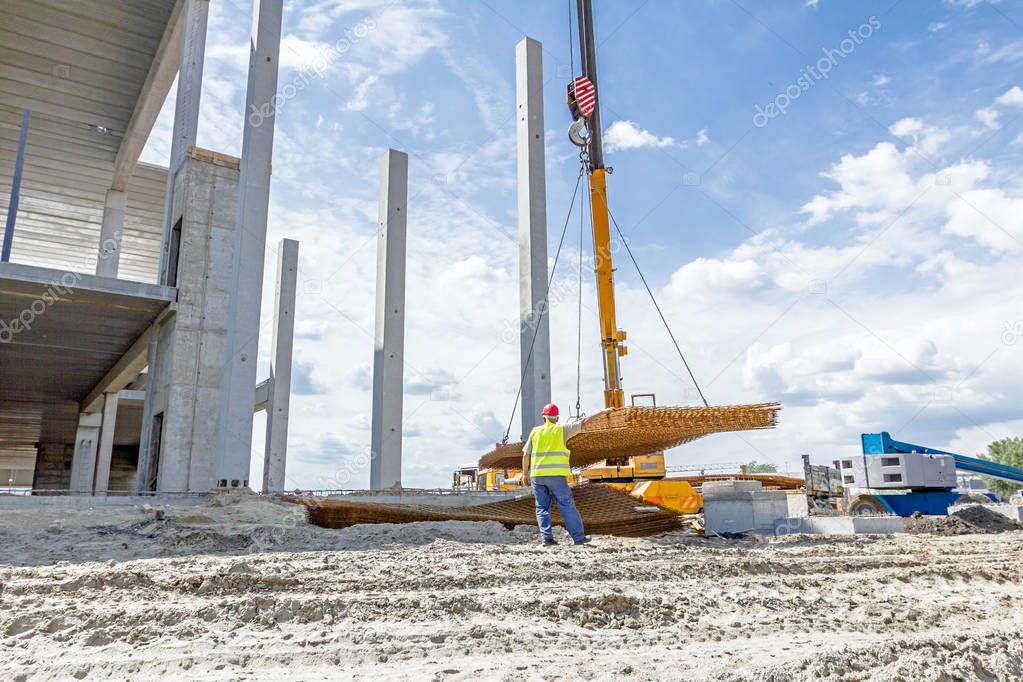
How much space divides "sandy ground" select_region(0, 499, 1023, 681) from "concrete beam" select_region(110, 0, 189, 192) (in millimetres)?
12908

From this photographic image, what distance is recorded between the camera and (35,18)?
15422mm

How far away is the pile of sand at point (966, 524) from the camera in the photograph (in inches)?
448

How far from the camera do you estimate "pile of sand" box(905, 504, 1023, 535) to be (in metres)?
11.4

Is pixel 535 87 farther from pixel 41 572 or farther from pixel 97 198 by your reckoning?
pixel 97 198

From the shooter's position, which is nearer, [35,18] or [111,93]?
[35,18]

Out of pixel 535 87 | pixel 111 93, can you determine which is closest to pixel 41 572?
pixel 535 87

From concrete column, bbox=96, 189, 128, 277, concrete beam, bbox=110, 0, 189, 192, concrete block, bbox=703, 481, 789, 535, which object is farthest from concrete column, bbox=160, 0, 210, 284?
concrete block, bbox=703, 481, 789, 535

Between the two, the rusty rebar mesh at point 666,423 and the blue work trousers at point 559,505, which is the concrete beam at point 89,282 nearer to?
the rusty rebar mesh at point 666,423

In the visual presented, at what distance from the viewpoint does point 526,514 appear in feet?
30.6

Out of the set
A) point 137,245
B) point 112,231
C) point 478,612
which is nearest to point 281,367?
point 112,231

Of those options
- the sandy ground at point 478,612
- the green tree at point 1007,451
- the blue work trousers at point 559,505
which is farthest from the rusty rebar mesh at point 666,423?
the green tree at point 1007,451

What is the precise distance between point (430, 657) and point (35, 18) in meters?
17.9

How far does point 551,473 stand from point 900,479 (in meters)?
11.5

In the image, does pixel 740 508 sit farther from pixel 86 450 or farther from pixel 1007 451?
pixel 1007 451
